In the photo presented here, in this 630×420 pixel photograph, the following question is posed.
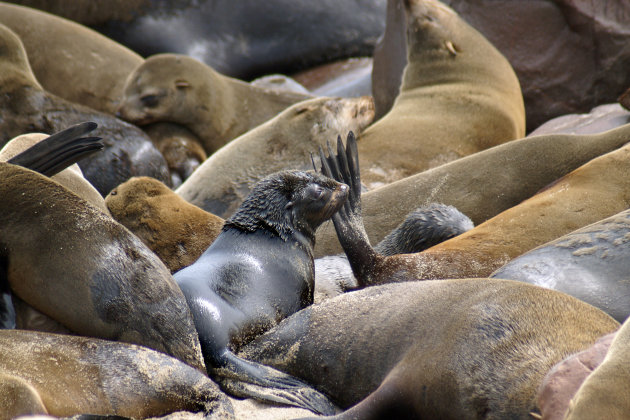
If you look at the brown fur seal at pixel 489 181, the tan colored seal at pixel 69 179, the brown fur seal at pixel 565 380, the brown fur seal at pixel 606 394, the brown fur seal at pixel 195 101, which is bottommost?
the brown fur seal at pixel 195 101

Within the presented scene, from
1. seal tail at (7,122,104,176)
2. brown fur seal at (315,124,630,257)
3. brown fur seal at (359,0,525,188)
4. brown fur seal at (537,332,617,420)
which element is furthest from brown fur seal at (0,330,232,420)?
brown fur seal at (359,0,525,188)

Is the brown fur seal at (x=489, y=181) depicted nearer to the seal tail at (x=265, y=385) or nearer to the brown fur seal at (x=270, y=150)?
the brown fur seal at (x=270, y=150)

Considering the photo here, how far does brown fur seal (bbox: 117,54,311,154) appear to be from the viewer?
6.99m

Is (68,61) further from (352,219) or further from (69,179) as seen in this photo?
(352,219)

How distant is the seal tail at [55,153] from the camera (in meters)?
3.43

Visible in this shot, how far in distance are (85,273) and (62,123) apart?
11.2 ft

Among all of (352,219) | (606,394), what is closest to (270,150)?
(352,219)

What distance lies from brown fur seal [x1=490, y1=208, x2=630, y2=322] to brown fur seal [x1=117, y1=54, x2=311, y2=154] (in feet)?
14.7

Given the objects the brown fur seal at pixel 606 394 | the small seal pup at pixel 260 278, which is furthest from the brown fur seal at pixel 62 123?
the brown fur seal at pixel 606 394

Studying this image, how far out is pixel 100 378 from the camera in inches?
92.7

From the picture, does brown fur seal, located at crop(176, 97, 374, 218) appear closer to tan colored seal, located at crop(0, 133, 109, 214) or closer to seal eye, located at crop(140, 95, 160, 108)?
seal eye, located at crop(140, 95, 160, 108)

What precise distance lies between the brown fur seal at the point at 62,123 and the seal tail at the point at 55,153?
2.16 meters

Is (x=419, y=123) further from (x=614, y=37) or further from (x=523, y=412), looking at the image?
(x=523, y=412)

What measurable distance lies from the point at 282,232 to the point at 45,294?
1.12 m
